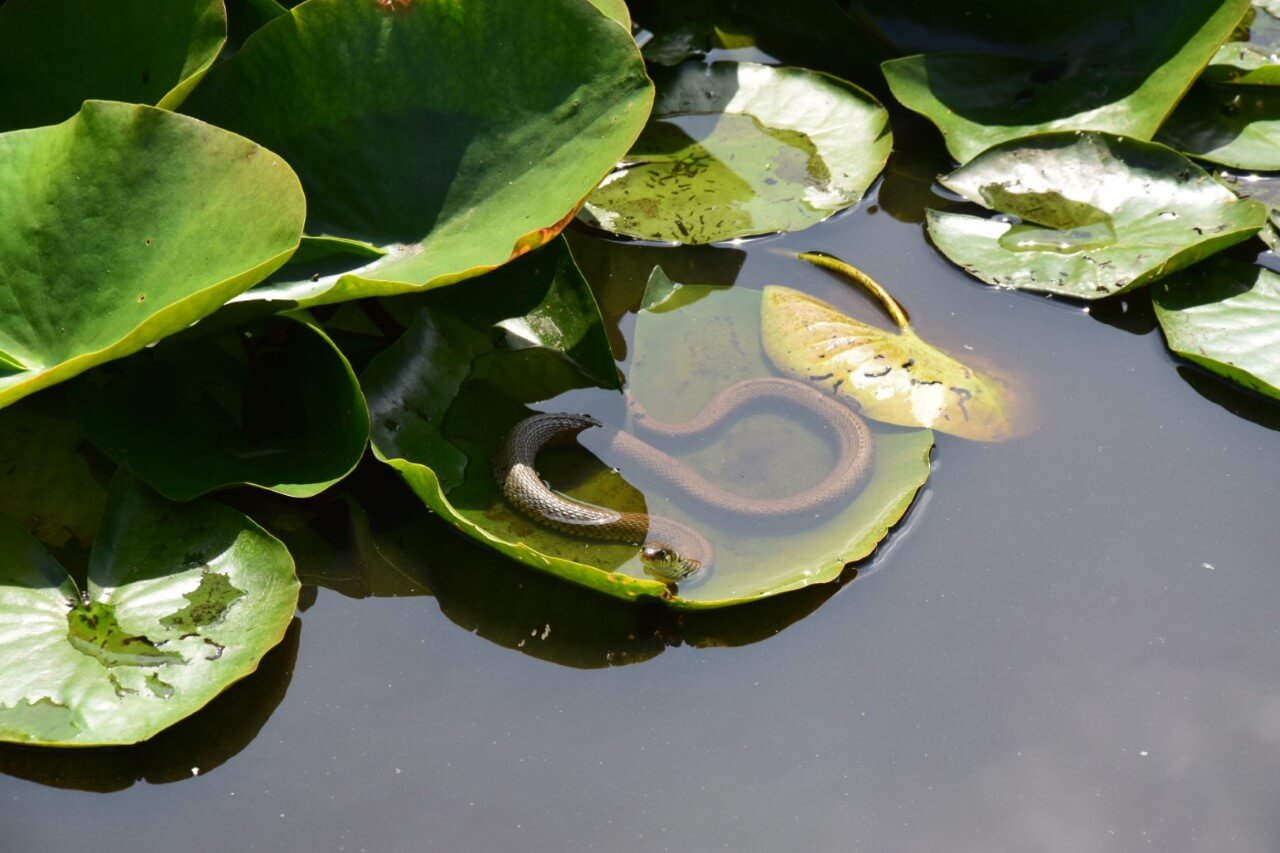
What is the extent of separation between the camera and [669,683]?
3.27m

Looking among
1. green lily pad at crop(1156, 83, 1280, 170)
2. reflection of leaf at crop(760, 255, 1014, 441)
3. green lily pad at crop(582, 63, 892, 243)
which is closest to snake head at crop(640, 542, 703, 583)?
reflection of leaf at crop(760, 255, 1014, 441)

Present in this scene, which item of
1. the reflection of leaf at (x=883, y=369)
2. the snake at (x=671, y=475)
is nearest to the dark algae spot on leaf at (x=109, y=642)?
the snake at (x=671, y=475)

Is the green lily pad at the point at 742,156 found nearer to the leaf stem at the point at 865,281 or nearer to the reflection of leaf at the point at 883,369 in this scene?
the leaf stem at the point at 865,281

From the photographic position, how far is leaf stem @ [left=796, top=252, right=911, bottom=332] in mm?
4211

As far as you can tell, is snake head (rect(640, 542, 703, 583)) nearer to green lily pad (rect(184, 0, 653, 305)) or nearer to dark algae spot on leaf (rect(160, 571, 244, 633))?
green lily pad (rect(184, 0, 653, 305))

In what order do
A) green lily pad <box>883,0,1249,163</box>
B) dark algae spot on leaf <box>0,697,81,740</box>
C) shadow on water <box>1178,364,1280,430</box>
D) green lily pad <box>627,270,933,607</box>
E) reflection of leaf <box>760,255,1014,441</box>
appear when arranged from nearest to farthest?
1. dark algae spot on leaf <box>0,697,81,740</box>
2. green lily pad <box>627,270,933,607</box>
3. reflection of leaf <box>760,255,1014,441</box>
4. shadow on water <box>1178,364,1280,430</box>
5. green lily pad <box>883,0,1249,163</box>

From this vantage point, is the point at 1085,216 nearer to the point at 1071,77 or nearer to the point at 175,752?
the point at 1071,77

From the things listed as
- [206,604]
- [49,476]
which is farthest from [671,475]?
[49,476]

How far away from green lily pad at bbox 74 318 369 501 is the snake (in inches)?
24.7

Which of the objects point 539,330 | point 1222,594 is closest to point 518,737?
point 539,330

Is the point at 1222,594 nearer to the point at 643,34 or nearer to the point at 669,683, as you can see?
the point at 669,683

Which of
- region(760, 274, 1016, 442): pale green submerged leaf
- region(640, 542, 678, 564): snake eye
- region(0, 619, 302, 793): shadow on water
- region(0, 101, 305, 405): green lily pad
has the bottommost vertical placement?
region(0, 619, 302, 793): shadow on water

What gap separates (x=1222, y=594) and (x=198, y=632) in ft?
10.3

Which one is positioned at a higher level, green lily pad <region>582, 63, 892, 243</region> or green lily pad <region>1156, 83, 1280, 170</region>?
green lily pad <region>1156, 83, 1280, 170</region>
